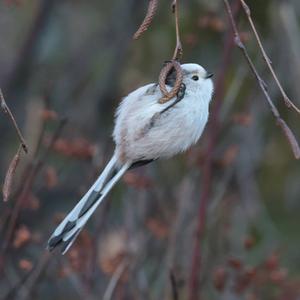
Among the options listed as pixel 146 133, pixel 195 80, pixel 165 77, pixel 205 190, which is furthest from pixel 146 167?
pixel 165 77

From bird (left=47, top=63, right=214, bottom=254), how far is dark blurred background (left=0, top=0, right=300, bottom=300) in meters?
0.60

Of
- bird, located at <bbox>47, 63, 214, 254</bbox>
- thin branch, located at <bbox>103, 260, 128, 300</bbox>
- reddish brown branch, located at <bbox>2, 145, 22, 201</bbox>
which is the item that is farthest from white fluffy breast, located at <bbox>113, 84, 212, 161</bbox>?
thin branch, located at <bbox>103, 260, 128, 300</bbox>

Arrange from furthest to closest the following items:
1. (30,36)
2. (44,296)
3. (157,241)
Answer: (30,36) < (44,296) < (157,241)

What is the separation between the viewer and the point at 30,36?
5.54 metres

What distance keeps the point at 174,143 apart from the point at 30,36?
3.17 metres

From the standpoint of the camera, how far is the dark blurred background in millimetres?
3582

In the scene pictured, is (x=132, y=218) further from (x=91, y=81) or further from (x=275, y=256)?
(x=91, y=81)

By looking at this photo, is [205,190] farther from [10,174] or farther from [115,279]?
[10,174]

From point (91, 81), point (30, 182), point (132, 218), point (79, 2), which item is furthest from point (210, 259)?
point (79, 2)

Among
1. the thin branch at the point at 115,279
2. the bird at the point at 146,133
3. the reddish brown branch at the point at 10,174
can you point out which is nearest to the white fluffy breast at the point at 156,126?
the bird at the point at 146,133

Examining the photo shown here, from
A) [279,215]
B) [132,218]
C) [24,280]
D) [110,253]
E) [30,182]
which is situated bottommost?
[279,215]

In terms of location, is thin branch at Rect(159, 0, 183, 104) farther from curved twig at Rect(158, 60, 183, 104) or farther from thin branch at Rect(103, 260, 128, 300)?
thin branch at Rect(103, 260, 128, 300)

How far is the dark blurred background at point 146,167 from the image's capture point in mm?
3582

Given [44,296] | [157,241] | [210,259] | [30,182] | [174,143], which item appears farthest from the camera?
[44,296]
